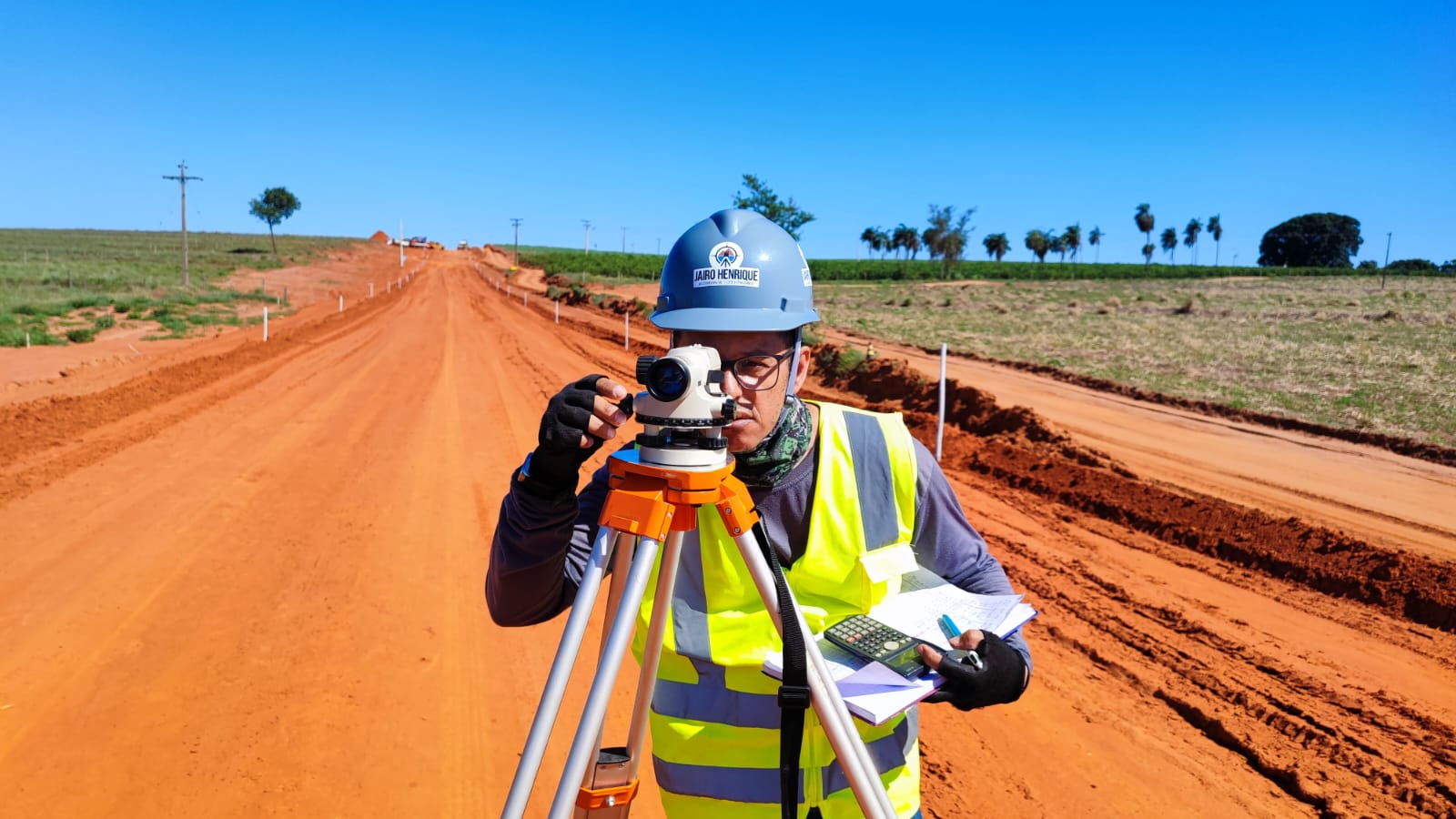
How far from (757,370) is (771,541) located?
36 cm

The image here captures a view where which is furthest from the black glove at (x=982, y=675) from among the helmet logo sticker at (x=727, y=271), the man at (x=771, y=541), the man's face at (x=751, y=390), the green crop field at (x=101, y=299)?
the green crop field at (x=101, y=299)

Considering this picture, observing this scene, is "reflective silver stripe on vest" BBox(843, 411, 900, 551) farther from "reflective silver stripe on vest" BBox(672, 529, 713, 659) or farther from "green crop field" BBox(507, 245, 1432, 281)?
"green crop field" BBox(507, 245, 1432, 281)

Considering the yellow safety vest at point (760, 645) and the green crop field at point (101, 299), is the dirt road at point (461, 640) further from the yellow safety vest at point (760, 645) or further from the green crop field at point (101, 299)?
the green crop field at point (101, 299)

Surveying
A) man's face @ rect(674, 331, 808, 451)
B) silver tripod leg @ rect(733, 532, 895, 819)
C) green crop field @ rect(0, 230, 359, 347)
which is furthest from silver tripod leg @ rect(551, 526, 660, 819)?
green crop field @ rect(0, 230, 359, 347)

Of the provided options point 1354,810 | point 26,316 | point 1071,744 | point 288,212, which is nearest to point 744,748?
point 1071,744

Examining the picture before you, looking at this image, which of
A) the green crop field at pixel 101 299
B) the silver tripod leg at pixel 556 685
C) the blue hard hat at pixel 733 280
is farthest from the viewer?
the green crop field at pixel 101 299

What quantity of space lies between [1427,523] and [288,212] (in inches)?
3639

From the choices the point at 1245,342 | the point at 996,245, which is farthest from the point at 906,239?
the point at 1245,342

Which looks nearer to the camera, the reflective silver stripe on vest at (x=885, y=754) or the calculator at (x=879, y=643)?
the calculator at (x=879, y=643)

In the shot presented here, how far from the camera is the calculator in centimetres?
148

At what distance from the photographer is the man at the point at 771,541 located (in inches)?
63.1

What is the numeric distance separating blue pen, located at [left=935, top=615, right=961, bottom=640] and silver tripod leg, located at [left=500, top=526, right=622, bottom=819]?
71cm

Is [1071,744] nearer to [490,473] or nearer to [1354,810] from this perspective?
[1354,810]

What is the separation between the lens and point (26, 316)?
21.8 m
